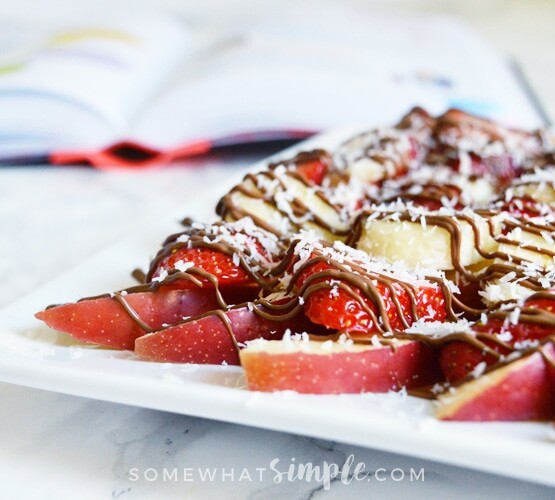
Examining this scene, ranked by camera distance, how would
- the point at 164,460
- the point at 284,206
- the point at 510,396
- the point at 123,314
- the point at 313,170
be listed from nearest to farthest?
the point at 510,396 → the point at 164,460 → the point at 123,314 → the point at 284,206 → the point at 313,170

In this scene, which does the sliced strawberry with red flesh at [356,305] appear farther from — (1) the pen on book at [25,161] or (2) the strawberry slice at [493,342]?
(1) the pen on book at [25,161]

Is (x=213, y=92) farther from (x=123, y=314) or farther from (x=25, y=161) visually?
(x=123, y=314)

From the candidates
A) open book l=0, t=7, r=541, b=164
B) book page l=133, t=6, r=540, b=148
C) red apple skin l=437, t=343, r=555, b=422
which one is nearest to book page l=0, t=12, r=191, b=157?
open book l=0, t=7, r=541, b=164

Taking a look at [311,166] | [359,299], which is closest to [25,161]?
[311,166]

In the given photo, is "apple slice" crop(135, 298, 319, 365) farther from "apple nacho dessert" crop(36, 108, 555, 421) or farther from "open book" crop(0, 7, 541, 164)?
"open book" crop(0, 7, 541, 164)

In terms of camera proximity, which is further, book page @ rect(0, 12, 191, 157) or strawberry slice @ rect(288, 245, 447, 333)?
book page @ rect(0, 12, 191, 157)
